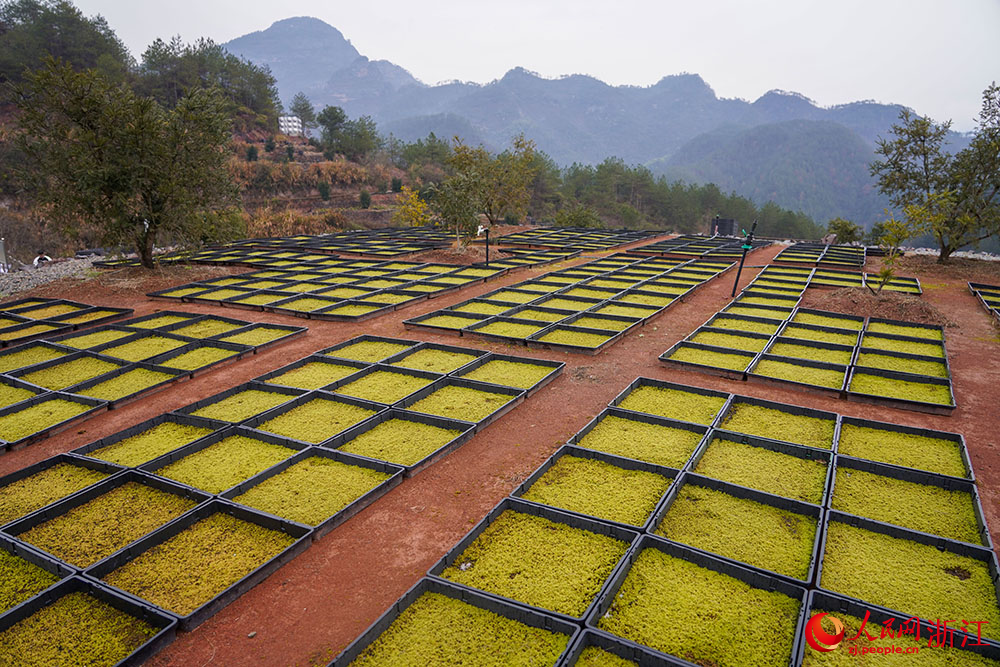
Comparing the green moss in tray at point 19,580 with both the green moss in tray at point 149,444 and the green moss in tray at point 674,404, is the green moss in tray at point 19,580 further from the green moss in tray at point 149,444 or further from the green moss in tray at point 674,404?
the green moss in tray at point 674,404

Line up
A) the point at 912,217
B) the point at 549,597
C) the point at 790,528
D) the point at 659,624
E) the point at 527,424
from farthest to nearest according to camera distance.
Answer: the point at 912,217, the point at 527,424, the point at 790,528, the point at 549,597, the point at 659,624

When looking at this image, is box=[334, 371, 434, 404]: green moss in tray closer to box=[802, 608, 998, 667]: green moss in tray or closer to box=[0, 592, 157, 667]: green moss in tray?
box=[0, 592, 157, 667]: green moss in tray

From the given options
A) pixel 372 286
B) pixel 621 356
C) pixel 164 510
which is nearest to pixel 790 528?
pixel 621 356

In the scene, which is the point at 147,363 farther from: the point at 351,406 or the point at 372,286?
the point at 372,286

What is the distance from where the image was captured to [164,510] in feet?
21.0

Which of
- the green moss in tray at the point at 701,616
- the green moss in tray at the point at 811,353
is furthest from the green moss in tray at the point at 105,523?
the green moss in tray at the point at 811,353

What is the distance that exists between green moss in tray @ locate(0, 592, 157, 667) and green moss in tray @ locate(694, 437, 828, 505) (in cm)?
651

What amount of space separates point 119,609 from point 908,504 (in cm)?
874

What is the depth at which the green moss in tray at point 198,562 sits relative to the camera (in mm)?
5160

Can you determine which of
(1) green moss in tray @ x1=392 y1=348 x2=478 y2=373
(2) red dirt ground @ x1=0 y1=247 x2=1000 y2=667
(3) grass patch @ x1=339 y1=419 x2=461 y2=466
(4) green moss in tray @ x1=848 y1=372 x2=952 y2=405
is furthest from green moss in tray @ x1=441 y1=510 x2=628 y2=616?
(4) green moss in tray @ x1=848 y1=372 x2=952 y2=405

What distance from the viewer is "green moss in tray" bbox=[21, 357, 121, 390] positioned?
33.9 feet

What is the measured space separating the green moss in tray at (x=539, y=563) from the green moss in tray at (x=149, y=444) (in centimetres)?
507

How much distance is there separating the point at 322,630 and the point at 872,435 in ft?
26.9

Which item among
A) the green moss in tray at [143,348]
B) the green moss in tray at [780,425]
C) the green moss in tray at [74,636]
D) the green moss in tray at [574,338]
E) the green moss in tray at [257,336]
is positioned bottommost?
the green moss in tray at [74,636]
